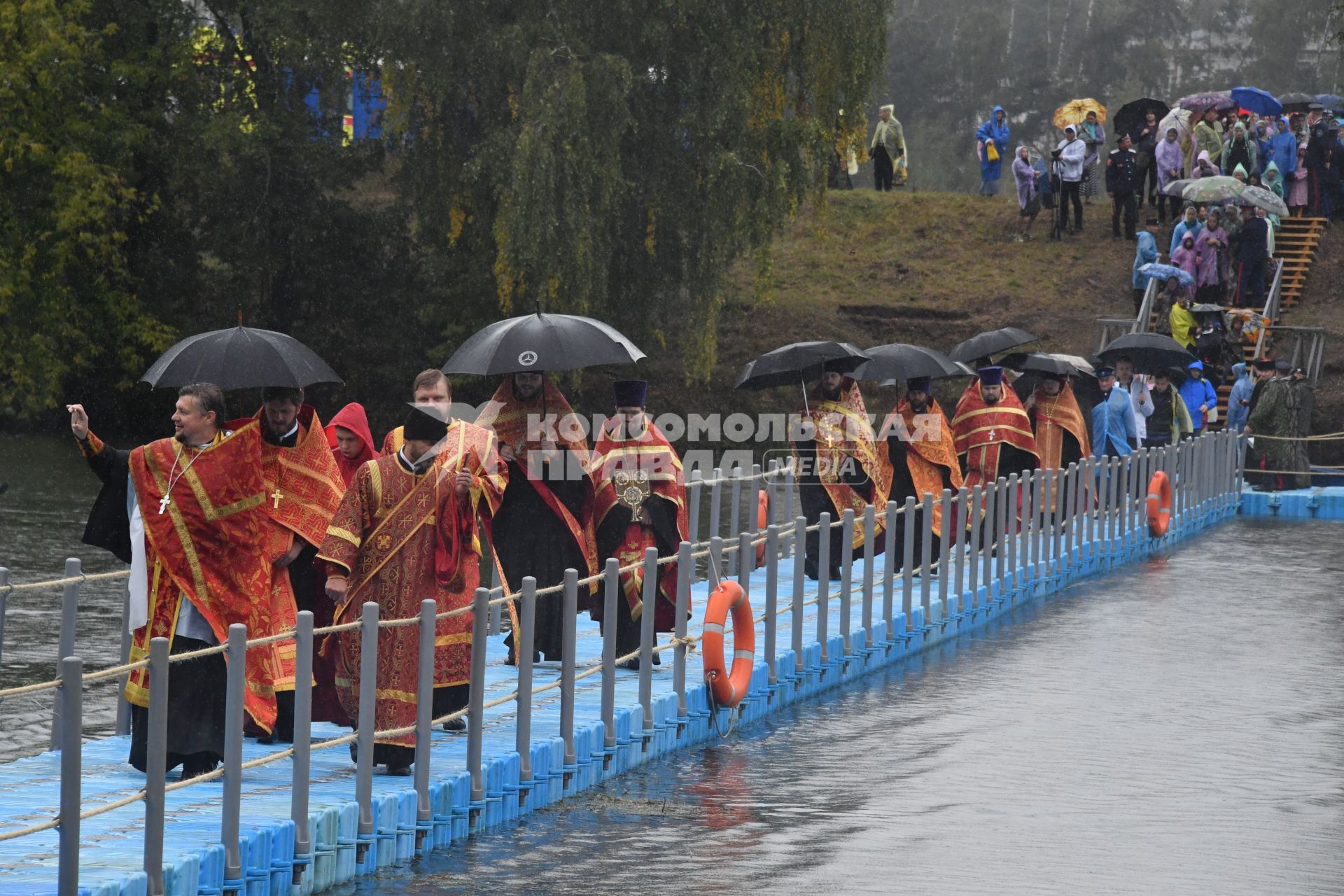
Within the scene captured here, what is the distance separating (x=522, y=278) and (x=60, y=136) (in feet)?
30.5

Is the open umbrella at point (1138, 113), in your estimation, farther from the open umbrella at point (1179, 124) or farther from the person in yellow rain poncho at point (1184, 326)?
the person in yellow rain poncho at point (1184, 326)

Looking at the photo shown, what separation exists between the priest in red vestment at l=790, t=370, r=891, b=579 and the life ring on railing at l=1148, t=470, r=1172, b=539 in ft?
18.2

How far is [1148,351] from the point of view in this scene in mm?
22375

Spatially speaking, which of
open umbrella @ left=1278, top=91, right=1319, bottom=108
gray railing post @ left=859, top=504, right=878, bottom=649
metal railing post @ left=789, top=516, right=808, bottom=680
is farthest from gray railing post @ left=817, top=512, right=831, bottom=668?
open umbrella @ left=1278, top=91, right=1319, bottom=108

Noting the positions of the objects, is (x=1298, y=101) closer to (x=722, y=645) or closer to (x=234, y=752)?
(x=722, y=645)

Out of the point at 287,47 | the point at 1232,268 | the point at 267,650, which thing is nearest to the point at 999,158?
the point at 1232,268

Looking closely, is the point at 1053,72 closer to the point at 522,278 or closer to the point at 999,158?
the point at 999,158

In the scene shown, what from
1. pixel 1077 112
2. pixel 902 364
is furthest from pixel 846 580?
pixel 1077 112

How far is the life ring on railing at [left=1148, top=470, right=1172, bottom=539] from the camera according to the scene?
20.8 m

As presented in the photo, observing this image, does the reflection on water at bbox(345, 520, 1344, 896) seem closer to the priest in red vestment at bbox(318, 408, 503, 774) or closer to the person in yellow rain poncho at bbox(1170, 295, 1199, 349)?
the priest in red vestment at bbox(318, 408, 503, 774)

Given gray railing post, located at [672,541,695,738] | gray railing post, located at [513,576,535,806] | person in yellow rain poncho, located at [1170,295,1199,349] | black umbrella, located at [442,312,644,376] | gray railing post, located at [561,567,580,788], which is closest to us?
gray railing post, located at [513,576,535,806]

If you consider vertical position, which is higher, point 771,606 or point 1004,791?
point 771,606

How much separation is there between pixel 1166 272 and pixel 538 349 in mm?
22573

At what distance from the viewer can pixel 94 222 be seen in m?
33.9
